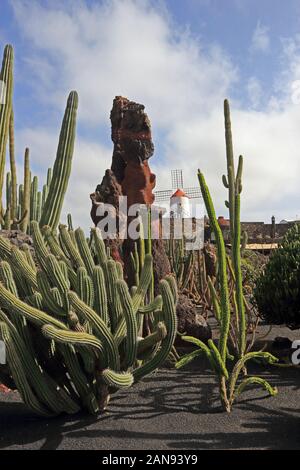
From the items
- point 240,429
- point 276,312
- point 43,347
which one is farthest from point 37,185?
point 240,429

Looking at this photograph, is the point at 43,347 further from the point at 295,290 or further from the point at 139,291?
the point at 295,290

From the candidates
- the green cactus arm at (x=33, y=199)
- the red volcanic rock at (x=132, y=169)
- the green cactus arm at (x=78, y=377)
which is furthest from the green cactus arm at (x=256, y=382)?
the green cactus arm at (x=33, y=199)

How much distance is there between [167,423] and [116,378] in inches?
25.2

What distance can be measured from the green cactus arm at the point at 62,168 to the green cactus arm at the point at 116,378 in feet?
9.28

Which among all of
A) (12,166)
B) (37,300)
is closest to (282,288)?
(37,300)

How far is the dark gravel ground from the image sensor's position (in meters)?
2.96

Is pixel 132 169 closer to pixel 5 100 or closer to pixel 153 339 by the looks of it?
pixel 5 100

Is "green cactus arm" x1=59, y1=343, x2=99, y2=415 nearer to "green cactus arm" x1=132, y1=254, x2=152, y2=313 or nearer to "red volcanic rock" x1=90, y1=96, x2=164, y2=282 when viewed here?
"green cactus arm" x1=132, y1=254, x2=152, y2=313

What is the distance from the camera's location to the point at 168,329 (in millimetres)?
3283

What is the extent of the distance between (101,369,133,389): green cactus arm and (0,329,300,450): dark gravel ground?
352 mm

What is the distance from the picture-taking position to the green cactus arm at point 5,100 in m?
5.46

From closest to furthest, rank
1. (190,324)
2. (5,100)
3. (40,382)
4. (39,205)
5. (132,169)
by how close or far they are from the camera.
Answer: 1. (40,382)
2. (5,100)
3. (190,324)
4. (132,169)
5. (39,205)

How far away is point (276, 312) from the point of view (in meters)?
5.39

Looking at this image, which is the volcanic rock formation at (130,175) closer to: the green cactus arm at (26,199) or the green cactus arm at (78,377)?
the green cactus arm at (26,199)
